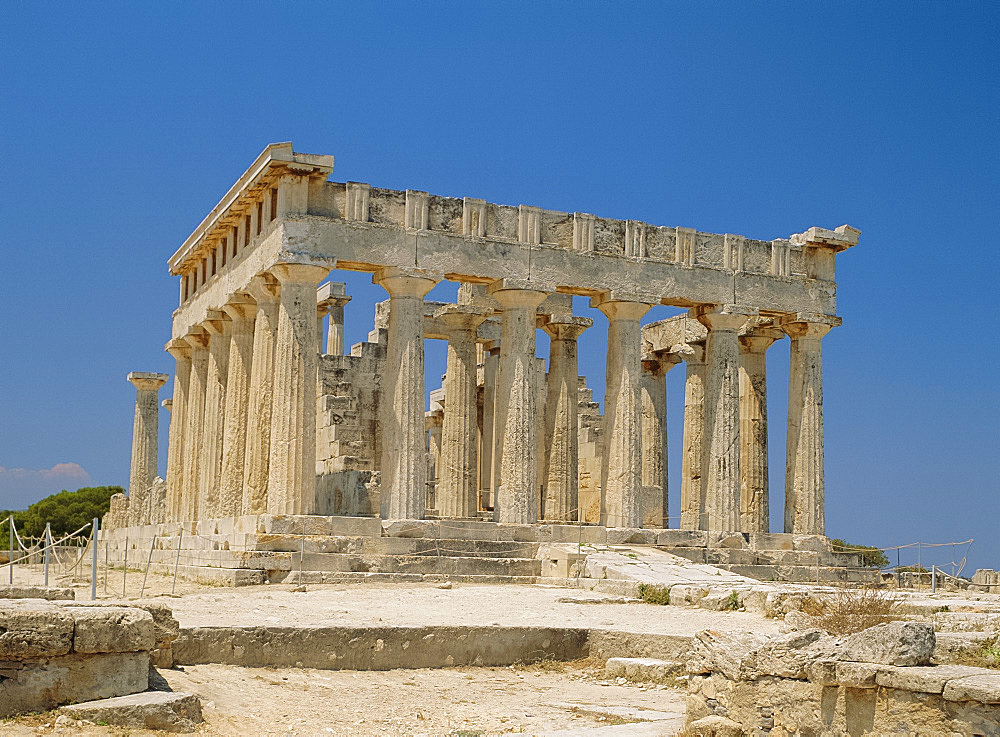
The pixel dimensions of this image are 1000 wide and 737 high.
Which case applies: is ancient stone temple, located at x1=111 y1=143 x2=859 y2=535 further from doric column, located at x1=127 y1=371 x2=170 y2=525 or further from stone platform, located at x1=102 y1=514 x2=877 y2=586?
doric column, located at x1=127 y1=371 x2=170 y2=525

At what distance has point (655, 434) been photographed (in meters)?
34.1

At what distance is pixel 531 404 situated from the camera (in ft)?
87.8

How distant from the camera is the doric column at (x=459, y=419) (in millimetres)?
30719

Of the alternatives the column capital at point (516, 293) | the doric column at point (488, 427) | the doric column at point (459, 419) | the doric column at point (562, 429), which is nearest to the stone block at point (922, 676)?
the column capital at point (516, 293)

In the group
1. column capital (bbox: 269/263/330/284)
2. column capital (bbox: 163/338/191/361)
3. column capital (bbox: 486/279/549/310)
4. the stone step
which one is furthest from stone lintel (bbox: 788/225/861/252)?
the stone step

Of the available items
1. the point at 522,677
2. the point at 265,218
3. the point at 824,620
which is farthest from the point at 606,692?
the point at 265,218

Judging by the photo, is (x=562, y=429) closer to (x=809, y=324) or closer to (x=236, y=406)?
(x=809, y=324)

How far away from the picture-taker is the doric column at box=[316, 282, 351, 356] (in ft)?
118

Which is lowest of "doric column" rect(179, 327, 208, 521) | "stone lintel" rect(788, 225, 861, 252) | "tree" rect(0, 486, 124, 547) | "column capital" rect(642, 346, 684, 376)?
"tree" rect(0, 486, 124, 547)

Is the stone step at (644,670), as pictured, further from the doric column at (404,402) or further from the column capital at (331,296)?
the column capital at (331,296)

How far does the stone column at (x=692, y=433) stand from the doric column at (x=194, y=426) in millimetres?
12733

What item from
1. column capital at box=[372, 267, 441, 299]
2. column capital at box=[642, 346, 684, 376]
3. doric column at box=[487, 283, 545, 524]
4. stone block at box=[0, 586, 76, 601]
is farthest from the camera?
column capital at box=[642, 346, 684, 376]

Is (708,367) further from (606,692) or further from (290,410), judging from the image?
(606,692)

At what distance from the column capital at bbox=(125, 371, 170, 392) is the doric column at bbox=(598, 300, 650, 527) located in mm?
19904
